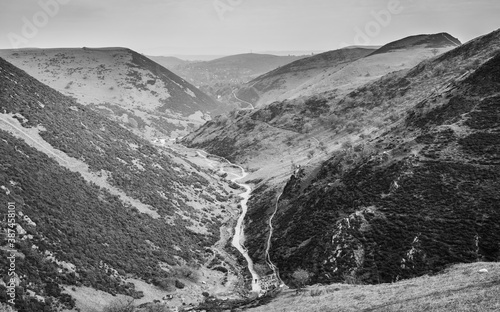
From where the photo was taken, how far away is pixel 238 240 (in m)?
72.1

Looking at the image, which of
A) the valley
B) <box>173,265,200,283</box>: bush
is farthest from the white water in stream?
<box>173,265,200,283</box>: bush

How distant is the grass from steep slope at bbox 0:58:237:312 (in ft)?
64.9

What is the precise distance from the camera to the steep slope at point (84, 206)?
41.6 m

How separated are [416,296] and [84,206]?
156ft

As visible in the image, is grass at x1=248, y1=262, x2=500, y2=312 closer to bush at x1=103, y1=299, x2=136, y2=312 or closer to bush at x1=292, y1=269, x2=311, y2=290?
bush at x1=292, y1=269, x2=311, y2=290

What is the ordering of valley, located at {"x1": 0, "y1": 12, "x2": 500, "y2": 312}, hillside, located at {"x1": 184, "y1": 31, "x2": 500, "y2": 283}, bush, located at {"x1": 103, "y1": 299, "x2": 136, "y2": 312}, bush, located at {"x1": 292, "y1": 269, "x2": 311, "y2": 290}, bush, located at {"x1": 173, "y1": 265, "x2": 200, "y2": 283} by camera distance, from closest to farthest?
bush, located at {"x1": 103, "y1": 299, "x2": 136, "y2": 312} < valley, located at {"x1": 0, "y1": 12, "x2": 500, "y2": 312} < hillside, located at {"x1": 184, "y1": 31, "x2": 500, "y2": 283} < bush, located at {"x1": 292, "y1": 269, "x2": 311, "y2": 290} < bush, located at {"x1": 173, "y1": 265, "x2": 200, "y2": 283}

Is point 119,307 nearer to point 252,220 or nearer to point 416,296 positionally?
point 416,296

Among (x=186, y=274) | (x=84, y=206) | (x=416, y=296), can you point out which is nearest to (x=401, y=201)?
(x=416, y=296)

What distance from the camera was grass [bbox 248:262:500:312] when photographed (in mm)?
27516

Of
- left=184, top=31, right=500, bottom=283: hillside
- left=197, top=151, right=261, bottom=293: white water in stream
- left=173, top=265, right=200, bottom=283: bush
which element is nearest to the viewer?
left=184, top=31, right=500, bottom=283: hillside

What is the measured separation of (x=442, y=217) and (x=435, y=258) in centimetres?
739

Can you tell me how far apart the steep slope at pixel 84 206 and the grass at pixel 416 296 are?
1978 cm

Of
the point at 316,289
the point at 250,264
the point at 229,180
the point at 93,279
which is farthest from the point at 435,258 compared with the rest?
the point at 229,180

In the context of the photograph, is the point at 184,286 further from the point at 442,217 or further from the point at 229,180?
the point at 229,180
